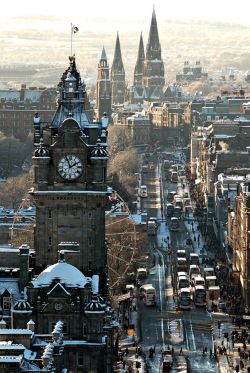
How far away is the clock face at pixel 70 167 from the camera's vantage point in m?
74.3

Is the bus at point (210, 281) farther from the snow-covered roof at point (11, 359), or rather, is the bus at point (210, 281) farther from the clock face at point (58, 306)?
the snow-covered roof at point (11, 359)

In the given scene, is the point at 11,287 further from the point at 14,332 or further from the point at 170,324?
the point at 170,324

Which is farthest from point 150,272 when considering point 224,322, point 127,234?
point 224,322

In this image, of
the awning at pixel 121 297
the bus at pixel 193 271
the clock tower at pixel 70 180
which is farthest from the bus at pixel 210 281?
the clock tower at pixel 70 180

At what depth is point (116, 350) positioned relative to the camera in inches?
3214

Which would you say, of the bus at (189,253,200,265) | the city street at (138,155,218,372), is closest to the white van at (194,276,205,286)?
the city street at (138,155,218,372)

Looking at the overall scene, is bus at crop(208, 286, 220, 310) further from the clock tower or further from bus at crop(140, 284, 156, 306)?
the clock tower

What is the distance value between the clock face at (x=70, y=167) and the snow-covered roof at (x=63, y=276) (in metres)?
6.10

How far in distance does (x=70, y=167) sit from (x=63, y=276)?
7265 mm

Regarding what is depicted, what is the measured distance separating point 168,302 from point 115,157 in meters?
85.3

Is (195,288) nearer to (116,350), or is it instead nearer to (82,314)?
(116,350)

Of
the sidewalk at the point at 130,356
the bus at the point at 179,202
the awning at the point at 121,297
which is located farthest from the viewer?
the bus at the point at 179,202

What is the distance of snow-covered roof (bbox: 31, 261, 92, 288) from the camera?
225 ft

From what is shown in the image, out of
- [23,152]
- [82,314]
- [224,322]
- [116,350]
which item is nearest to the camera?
[82,314]
